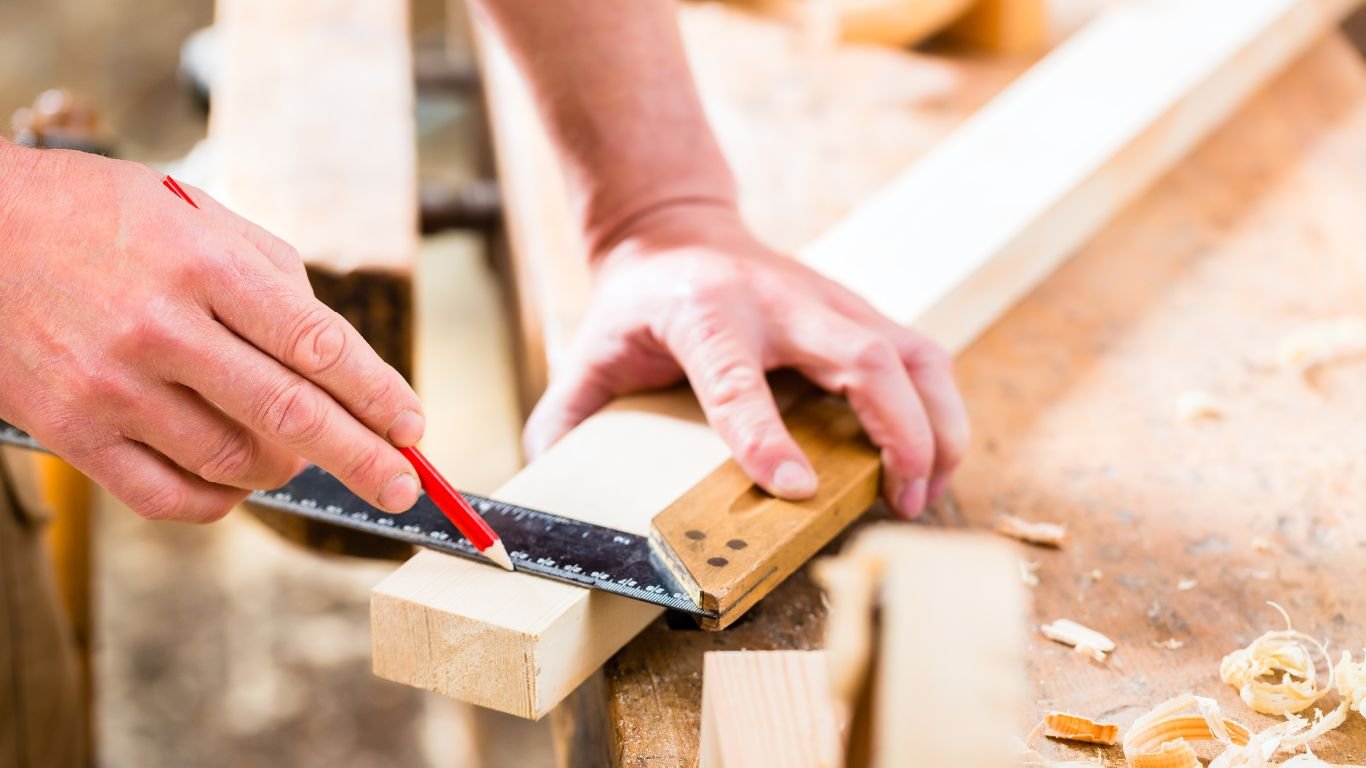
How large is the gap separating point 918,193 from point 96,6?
164 inches

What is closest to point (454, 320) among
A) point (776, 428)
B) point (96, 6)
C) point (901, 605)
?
point (96, 6)

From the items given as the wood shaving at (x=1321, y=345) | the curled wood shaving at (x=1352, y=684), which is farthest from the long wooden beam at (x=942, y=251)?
the curled wood shaving at (x=1352, y=684)

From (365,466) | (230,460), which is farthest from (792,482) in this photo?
(230,460)

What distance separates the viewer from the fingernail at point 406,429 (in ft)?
3.19

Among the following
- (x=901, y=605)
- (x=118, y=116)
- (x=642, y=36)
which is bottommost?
(x=118, y=116)

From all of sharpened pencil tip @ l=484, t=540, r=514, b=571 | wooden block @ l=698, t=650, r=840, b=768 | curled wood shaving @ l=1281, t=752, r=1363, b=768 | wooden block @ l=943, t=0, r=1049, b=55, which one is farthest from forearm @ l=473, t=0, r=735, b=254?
wooden block @ l=943, t=0, r=1049, b=55

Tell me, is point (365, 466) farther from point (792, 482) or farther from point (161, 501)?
point (792, 482)

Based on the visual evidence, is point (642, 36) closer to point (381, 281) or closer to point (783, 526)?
point (381, 281)

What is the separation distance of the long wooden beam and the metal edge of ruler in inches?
0.7

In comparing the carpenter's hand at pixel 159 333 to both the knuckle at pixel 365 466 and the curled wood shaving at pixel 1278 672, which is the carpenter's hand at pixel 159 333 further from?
the curled wood shaving at pixel 1278 672

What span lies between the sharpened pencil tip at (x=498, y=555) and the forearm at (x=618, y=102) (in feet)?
1.77

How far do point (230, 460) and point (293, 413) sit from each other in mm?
126

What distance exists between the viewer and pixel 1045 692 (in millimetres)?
1039

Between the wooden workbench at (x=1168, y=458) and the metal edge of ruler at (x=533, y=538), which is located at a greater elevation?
the metal edge of ruler at (x=533, y=538)
